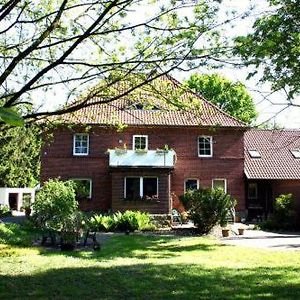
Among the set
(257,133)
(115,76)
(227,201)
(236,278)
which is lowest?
(236,278)

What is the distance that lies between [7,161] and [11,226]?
27706 mm

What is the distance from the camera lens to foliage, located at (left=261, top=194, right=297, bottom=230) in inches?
1059

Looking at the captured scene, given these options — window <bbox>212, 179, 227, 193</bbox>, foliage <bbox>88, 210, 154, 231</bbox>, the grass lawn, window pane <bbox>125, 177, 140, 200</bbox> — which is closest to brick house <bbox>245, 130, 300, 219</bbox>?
window <bbox>212, 179, 227, 193</bbox>

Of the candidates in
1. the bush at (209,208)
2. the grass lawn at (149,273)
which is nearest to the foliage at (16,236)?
the grass lawn at (149,273)

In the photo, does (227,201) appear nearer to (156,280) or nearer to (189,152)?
(189,152)

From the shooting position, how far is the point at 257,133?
40.3m

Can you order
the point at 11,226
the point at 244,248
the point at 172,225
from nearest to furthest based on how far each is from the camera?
the point at 244,248 < the point at 11,226 < the point at 172,225

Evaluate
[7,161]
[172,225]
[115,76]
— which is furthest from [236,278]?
[7,161]

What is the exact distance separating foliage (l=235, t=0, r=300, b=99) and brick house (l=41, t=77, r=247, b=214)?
21441 millimetres

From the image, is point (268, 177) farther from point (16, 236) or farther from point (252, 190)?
point (16, 236)

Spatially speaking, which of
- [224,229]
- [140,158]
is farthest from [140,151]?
[224,229]

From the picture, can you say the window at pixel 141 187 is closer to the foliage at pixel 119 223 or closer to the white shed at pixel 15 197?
the foliage at pixel 119 223

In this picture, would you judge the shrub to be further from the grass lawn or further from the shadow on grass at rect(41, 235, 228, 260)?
the grass lawn

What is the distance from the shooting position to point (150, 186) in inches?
1217
